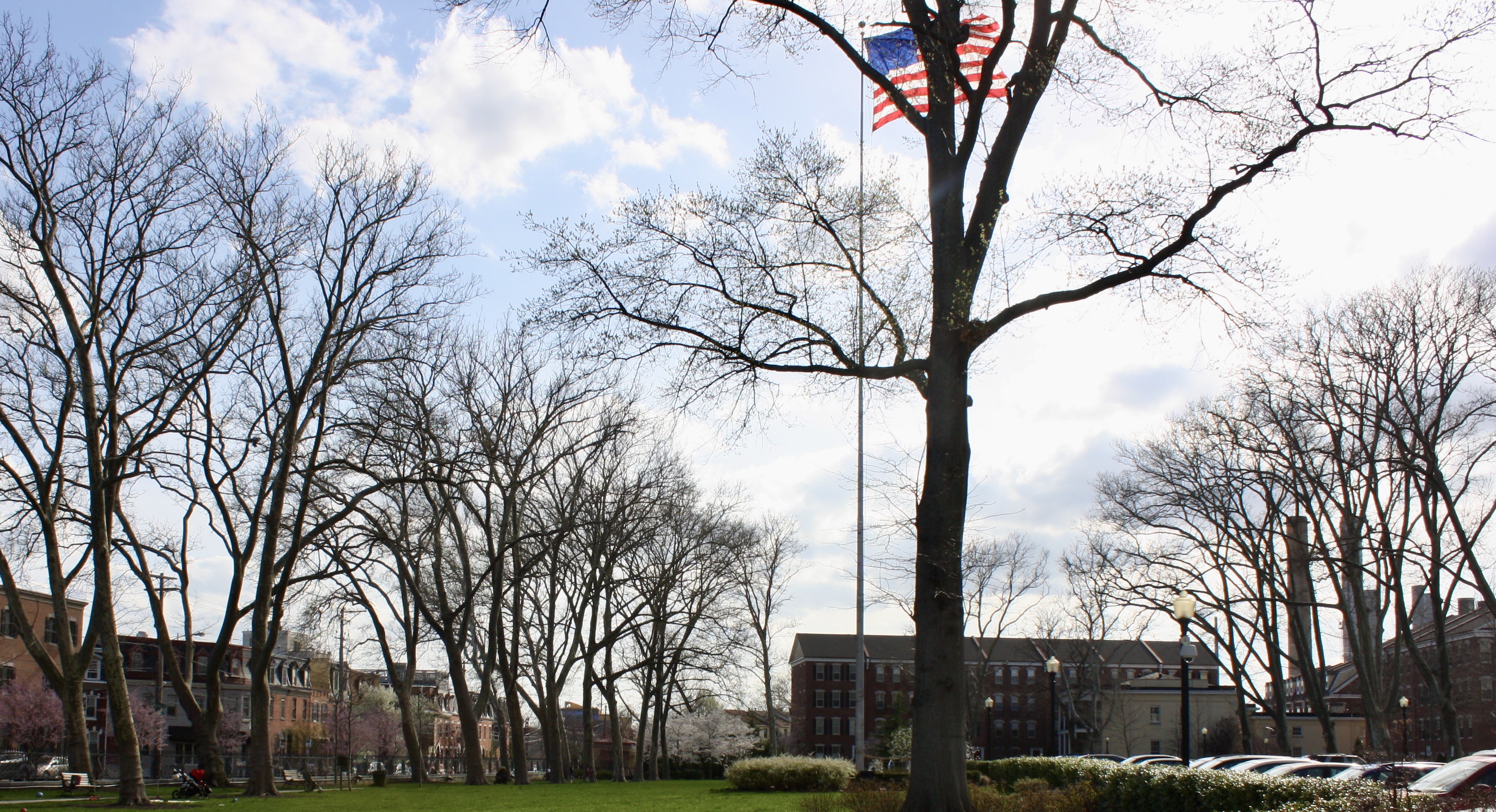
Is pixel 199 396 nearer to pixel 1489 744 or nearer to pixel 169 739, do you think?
pixel 169 739

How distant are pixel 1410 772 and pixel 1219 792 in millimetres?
7116

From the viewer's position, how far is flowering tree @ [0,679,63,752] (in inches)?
1816

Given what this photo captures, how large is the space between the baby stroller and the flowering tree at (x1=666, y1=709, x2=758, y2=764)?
5032 cm

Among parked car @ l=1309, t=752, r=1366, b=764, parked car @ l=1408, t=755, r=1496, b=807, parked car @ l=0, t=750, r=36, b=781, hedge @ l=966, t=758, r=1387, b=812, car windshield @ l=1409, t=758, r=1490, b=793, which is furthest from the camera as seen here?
parked car @ l=0, t=750, r=36, b=781

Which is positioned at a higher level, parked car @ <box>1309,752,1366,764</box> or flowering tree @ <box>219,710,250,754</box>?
parked car @ <box>1309,752,1366,764</box>

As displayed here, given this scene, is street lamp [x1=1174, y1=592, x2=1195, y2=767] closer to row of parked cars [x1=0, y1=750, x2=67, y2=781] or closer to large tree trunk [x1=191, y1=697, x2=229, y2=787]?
large tree trunk [x1=191, y1=697, x2=229, y2=787]

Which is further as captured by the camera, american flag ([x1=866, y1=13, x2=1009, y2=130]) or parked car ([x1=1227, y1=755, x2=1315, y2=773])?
parked car ([x1=1227, y1=755, x2=1315, y2=773])

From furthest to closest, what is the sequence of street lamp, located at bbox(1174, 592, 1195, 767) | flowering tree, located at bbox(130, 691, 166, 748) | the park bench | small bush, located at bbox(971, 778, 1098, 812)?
flowering tree, located at bbox(130, 691, 166, 748) < the park bench < street lamp, located at bbox(1174, 592, 1195, 767) < small bush, located at bbox(971, 778, 1098, 812)

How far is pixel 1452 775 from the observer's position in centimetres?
1483

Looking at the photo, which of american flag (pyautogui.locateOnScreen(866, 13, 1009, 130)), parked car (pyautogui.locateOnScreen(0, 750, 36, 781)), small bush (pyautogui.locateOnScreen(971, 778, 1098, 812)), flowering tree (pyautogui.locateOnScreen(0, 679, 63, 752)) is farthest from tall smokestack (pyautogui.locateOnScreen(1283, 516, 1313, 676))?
flowering tree (pyautogui.locateOnScreen(0, 679, 63, 752))

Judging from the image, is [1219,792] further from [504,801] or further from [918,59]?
[504,801]

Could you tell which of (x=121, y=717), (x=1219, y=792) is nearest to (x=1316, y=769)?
(x=1219, y=792)

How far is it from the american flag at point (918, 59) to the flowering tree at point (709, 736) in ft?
208

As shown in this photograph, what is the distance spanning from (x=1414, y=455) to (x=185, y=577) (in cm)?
2970
